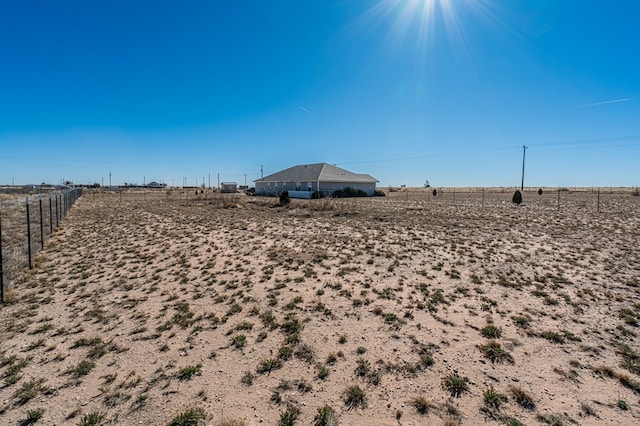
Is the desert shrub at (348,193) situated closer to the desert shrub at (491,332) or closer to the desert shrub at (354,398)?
the desert shrub at (491,332)

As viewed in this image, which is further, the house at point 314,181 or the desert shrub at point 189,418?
the house at point 314,181

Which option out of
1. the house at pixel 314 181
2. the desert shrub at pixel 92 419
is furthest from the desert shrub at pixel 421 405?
the house at pixel 314 181

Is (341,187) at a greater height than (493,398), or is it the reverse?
(341,187)

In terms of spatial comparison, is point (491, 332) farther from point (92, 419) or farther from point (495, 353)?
point (92, 419)

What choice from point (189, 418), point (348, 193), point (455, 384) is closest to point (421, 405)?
point (455, 384)

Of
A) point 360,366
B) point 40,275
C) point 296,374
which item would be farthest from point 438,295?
point 40,275

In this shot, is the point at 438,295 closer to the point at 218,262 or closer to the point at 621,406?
the point at 621,406

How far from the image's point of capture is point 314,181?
130 feet

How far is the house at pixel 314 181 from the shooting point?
40.3m

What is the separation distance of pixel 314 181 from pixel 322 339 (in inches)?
1397

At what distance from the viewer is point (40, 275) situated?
723 centimetres

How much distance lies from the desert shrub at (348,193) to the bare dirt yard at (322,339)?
30992mm

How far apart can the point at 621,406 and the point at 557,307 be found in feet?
9.06

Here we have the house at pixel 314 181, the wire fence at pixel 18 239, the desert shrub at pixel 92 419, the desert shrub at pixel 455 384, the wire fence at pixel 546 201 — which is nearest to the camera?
the desert shrub at pixel 92 419
